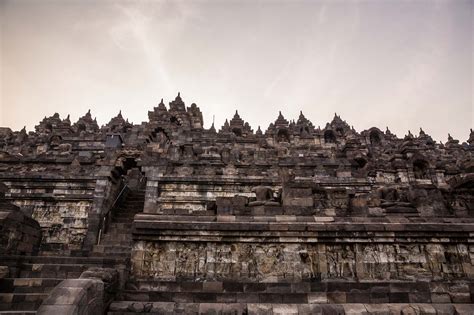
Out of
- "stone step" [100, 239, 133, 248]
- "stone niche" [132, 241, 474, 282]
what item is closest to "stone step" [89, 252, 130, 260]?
"stone step" [100, 239, 133, 248]

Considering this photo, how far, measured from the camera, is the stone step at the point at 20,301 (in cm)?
718

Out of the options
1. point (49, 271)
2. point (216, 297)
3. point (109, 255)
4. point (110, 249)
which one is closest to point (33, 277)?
point (49, 271)

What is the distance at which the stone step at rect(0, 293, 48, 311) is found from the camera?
7.18 metres

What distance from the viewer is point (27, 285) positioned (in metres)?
7.90

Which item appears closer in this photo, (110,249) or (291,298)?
(291,298)

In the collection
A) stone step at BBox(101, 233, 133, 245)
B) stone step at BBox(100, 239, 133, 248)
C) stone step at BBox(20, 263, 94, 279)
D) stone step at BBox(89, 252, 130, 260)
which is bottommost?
stone step at BBox(20, 263, 94, 279)

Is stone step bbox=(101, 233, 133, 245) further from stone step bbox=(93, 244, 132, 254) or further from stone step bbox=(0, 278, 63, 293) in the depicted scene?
stone step bbox=(0, 278, 63, 293)

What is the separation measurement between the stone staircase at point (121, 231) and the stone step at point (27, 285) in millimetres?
2497

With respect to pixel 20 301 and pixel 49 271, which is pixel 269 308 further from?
pixel 49 271

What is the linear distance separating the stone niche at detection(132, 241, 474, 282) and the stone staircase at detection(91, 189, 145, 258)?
3.34 meters

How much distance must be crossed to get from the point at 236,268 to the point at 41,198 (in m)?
13.4

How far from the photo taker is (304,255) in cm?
746

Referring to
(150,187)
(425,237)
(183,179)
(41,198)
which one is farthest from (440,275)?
(41,198)

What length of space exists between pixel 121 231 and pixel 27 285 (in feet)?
20.2
